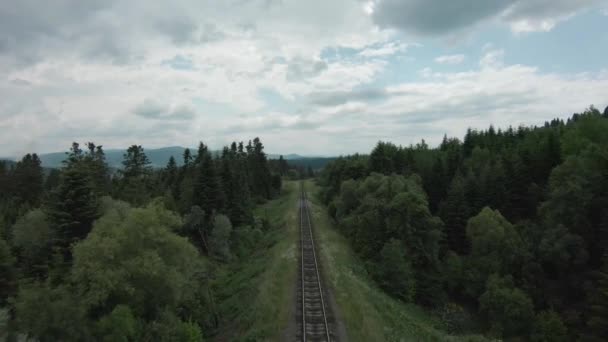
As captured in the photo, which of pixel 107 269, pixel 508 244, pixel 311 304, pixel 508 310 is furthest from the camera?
pixel 508 244

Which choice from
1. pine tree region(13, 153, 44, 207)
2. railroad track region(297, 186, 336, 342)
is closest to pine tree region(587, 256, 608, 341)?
railroad track region(297, 186, 336, 342)

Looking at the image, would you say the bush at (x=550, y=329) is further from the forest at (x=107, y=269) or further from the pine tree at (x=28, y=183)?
the pine tree at (x=28, y=183)

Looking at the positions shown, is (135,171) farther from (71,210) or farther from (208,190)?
(71,210)

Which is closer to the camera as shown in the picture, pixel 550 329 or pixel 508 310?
pixel 550 329

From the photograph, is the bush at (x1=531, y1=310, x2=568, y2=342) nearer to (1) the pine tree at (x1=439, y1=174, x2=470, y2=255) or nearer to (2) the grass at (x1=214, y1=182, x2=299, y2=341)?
(1) the pine tree at (x1=439, y1=174, x2=470, y2=255)

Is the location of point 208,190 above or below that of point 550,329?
above

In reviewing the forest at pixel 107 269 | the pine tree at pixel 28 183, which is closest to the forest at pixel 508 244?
the forest at pixel 107 269

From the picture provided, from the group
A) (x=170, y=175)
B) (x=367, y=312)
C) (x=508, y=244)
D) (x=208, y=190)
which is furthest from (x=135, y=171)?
(x=508, y=244)
